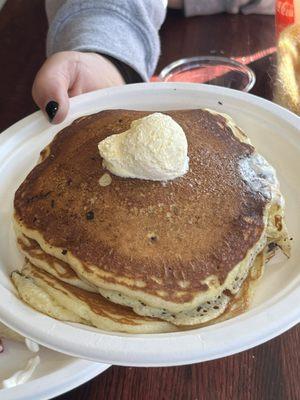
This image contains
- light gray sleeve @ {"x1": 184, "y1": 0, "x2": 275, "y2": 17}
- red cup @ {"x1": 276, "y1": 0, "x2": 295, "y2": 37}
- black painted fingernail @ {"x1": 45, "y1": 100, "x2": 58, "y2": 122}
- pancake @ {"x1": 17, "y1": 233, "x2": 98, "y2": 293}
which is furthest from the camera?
light gray sleeve @ {"x1": 184, "y1": 0, "x2": 275, "y2": 17}

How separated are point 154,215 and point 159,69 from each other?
0.73m

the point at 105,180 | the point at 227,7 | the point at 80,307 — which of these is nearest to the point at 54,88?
the point at 105,180

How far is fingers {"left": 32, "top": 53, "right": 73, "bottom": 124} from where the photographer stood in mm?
814

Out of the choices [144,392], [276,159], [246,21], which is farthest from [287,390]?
[246,21]

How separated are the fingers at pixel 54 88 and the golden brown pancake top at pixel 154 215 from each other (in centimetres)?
15

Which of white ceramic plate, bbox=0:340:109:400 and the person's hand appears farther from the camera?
the person's hand

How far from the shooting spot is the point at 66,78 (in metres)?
0.95

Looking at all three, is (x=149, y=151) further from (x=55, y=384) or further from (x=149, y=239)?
(x=55, y=384)

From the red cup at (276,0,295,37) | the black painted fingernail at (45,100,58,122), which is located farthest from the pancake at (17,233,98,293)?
the red cup at (276,0,295,37)

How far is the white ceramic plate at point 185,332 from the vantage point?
512 millimetres

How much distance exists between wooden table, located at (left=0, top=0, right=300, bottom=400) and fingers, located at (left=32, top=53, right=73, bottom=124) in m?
0.23

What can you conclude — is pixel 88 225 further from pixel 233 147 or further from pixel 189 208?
pixel 233 147

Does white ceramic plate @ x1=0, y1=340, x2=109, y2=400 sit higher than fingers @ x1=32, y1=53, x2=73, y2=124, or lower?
lower

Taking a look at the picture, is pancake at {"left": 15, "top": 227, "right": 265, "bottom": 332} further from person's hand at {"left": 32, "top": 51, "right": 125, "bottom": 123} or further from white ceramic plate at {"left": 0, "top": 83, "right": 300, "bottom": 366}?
person's hand at {"left": 32, "top": 51, "right": 125, "bottom": 123}
